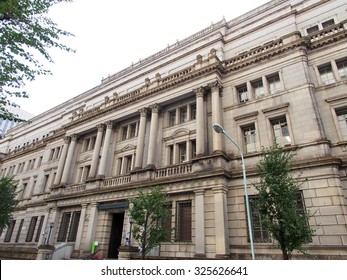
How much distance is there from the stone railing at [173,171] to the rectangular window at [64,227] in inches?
500

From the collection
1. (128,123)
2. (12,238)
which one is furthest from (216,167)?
(12,238)

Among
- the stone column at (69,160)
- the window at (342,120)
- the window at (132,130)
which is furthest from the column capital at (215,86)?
the stone column at (69,160)

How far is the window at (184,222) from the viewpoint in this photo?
56.7 feet

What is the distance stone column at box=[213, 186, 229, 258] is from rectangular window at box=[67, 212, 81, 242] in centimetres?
1589

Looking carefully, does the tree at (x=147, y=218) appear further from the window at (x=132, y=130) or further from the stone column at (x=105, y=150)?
the window at (x=132, y=130)

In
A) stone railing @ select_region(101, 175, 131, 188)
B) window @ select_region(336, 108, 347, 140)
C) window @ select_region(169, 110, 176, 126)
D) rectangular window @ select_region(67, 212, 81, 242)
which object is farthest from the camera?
window @ select_region(169, 110, 176, 126)

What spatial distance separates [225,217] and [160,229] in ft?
14.4

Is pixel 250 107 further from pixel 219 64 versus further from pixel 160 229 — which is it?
pixel 160 229

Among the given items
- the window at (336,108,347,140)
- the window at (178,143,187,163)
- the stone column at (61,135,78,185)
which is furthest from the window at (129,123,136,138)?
the window at (336,108,347,140)

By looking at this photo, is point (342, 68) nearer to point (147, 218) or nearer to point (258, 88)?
point (258, 88)

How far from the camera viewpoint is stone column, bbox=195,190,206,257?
15344mm

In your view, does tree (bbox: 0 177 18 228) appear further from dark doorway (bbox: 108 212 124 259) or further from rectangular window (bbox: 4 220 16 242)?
dark doorway (bbox: 108 212 124 259)

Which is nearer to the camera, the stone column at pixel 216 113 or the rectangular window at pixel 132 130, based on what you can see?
the stone column at pixel 216 113

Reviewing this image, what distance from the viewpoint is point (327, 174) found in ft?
46.0
